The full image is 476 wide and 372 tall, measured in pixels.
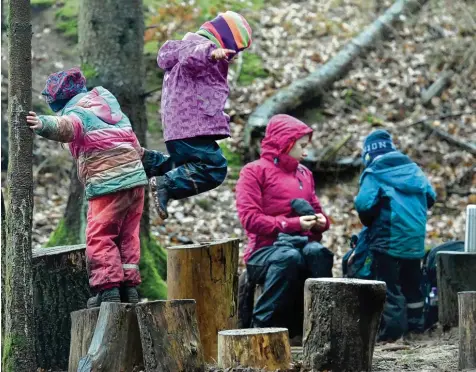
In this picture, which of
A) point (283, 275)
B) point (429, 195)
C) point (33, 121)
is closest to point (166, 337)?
point (33, 121)

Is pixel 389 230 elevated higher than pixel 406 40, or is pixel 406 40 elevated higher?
pixel 406 40

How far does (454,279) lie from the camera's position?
7.42 meters

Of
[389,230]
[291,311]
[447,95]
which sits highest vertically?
[447,95]

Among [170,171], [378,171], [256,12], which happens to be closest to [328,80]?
[256,12]

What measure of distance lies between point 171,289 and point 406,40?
1015 cm

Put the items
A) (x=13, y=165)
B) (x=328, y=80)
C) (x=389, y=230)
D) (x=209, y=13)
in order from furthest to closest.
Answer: (x=209, y=13)
(x=328, y=80)
(x=389, y=230)
(x=13, y=165)

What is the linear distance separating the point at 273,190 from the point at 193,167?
1397mm

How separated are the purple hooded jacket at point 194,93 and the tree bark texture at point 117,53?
197cm

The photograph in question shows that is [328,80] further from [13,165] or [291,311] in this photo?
[13,165]

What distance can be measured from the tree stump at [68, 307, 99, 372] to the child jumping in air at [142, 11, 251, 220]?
84 centimetres

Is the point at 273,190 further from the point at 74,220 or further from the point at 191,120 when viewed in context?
the point at 74,220

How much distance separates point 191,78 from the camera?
586cm

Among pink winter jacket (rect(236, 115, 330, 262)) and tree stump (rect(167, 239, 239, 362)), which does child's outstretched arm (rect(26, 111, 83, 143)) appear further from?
pink winter jacket (rect(236, 115, 330, 262))

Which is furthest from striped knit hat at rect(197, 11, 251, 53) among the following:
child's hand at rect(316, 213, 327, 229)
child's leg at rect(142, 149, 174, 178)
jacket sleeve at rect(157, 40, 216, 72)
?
child's hand at rect(316, 213, 327, 229)
